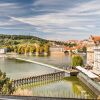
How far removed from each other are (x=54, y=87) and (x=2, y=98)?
44.9ft

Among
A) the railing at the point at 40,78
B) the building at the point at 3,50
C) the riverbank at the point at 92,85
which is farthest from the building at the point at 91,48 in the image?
the building at the point at 3,50

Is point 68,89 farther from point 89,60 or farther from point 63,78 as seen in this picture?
point 89,60

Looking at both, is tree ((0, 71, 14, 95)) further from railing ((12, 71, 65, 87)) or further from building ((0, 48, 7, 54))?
building ((0, 48, 7, 54))

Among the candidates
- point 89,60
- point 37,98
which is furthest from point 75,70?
point 37,98

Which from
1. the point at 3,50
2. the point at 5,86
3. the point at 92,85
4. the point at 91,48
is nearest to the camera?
the point at 5,86

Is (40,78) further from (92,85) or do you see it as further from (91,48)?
(91,48)

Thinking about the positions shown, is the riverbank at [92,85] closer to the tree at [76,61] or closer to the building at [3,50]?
the tree at [76,61]

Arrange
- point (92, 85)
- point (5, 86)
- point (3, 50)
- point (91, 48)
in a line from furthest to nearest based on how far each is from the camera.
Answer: point (3, 50), point (91, 48), point (92, 85), point (5, 86)

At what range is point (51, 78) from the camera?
32188 millimetres

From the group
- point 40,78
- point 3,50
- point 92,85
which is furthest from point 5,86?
point 3,50

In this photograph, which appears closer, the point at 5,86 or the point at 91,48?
the point at 5,86

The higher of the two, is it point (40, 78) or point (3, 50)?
point (3, 50)

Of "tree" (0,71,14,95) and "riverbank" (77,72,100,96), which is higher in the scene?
"tree" (0,71,14,95)

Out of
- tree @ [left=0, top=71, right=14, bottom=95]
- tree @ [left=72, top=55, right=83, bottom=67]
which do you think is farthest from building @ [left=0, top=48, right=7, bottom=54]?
tree @ [left=0, top=71, right=14, bottom=95]
